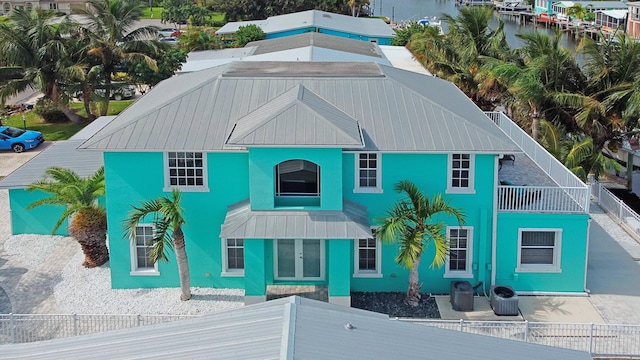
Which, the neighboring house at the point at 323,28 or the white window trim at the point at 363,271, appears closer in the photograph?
the white window trim at the point at 363,271

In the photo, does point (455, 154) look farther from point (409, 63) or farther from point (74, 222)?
point (409, 63)

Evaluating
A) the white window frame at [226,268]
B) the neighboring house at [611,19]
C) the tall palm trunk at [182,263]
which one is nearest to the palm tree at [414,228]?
the white window frame at [226,268]

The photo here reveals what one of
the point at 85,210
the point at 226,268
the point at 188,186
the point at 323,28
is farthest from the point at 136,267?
the point at 323,28

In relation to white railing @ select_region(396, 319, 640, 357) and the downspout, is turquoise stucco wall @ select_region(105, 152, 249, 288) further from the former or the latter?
the downspout

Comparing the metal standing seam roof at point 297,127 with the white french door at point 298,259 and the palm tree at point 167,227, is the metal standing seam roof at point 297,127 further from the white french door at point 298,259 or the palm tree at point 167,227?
the white french door at point 298,259

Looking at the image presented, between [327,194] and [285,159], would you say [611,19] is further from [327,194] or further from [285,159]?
[285,159]
